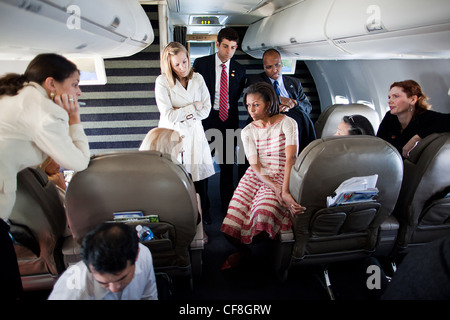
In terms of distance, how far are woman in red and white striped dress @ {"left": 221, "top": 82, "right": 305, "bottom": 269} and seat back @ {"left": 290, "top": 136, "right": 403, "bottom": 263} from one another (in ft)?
0.79

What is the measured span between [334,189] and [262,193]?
684 mm

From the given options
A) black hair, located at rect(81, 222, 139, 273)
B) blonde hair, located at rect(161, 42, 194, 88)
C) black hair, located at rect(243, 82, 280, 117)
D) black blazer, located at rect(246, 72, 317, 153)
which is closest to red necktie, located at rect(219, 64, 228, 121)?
black blazer, located at rect(246, 72, 317, 153)

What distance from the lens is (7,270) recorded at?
980 mm

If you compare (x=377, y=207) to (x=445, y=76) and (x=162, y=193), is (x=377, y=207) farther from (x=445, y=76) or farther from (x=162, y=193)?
(x=445, y=76)

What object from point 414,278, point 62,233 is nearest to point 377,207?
point 414,278

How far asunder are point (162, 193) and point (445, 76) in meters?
4.27

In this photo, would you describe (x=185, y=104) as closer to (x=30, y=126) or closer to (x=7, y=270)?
(x=30, y=126)

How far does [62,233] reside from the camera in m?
1.76

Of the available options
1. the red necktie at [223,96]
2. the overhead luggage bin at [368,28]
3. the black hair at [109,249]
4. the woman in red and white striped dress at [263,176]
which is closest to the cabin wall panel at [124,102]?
the red necktie at [223,96]

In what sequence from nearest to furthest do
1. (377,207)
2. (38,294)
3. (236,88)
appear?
1. (377,207)
2. (38,294)
3. (236,88)

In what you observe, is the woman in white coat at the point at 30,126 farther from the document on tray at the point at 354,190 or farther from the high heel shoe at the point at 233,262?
the high heel shoe at the point at 233,262

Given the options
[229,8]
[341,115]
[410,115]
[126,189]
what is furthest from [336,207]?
[229,8]

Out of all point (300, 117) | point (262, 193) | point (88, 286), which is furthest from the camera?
point (300, 117)

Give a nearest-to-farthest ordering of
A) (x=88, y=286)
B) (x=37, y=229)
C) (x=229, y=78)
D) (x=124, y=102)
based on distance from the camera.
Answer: (x=88, y=286) → (x=37, y=229) → (x=229, y=78) → (x=124, y=102)
